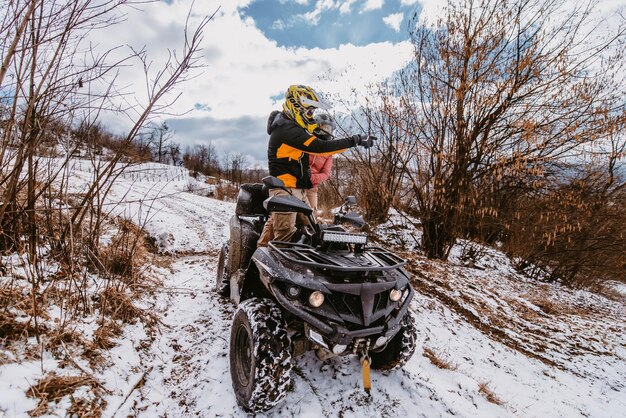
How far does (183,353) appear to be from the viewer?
10.6ft

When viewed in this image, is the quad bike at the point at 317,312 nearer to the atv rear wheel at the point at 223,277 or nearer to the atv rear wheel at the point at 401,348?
the atv rear wheel at the point at 401,348

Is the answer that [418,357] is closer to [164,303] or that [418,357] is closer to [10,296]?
[164,303]

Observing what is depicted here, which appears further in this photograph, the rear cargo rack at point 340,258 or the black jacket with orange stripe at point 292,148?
the black jacket with orange stripe at point 292,148

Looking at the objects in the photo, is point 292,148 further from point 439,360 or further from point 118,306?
point 439,360

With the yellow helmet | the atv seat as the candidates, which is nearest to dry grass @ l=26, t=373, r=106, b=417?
the atv seat

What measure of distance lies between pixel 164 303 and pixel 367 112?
7109mm

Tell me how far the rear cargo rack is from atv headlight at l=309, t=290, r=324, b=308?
173 mm

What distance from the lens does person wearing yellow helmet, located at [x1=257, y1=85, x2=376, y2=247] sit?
118 inches

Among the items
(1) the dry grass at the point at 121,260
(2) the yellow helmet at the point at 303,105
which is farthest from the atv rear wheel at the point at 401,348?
(1) the dry grass at the point at 121,260

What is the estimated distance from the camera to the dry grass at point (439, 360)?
10.6 feet

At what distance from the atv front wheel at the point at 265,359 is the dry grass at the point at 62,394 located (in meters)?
0.96

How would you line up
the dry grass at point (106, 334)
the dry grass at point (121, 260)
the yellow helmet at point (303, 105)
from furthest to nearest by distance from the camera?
1. the dry grass at point (121, 260)
2. the yellow helmet at point (303, 105)
3. the dry grass at point (106, 334)

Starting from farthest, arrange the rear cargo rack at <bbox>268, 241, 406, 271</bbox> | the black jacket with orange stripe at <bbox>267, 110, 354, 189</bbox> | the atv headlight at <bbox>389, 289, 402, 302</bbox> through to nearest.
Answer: the black jacket with orange stripe at <bbox>267, 110, 354, 189</bbox> → the atv headlight at <bbox>389, 289, 402, 302</bbox> → the rear cargo rack at <bbox>268, 241, 406, 271</bbox>

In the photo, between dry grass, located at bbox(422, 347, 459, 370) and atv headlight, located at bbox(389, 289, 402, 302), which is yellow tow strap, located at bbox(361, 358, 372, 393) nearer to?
atv headlight, located at bbox(389, 289, 402, 302)
